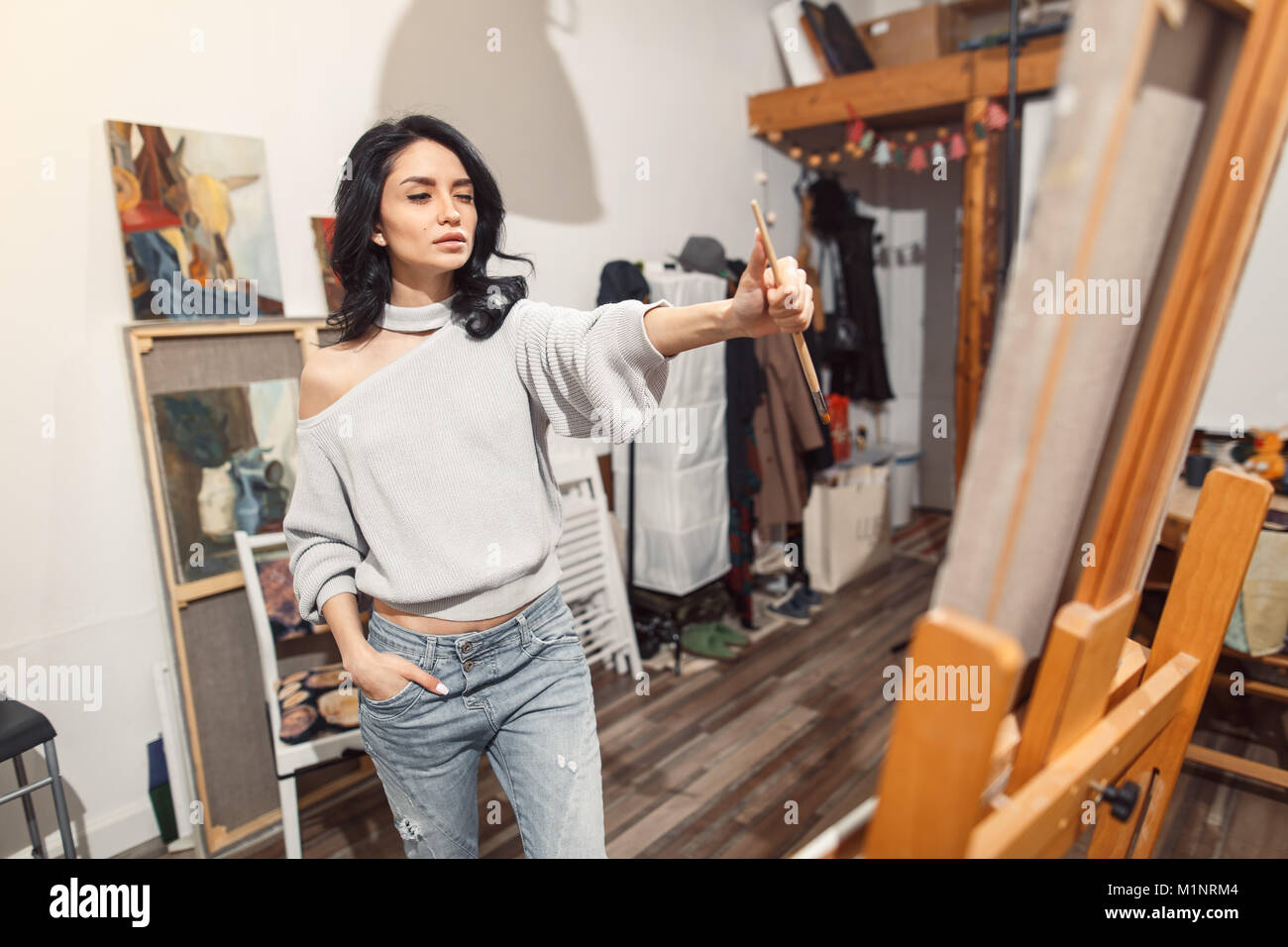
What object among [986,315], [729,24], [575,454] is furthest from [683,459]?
[729,24]

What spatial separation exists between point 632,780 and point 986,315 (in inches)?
99.4

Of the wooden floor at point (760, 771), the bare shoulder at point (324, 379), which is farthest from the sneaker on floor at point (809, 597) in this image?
the bare shoulder at point (324, 379)

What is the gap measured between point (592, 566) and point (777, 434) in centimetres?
106

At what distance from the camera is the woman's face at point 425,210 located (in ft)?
3.66

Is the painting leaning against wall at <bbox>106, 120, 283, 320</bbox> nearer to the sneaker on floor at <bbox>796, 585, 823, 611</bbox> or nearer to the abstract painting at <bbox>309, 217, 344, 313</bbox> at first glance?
A: the abstract painting at <bbox>309, 217, 344, 313</bbox>

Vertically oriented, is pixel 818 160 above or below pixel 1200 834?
above

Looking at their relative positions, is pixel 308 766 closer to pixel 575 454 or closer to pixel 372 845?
pixel 372 845

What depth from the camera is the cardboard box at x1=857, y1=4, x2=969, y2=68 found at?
383cm

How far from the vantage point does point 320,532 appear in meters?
1.19

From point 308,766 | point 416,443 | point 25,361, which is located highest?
point 25,361

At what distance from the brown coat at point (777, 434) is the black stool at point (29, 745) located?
254 centimetres

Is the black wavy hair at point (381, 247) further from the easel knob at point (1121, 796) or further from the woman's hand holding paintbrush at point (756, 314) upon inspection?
the easel knob at point (1121, 796)

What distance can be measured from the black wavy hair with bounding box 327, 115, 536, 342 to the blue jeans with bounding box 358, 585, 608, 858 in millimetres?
436

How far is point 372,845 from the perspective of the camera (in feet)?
7.07
